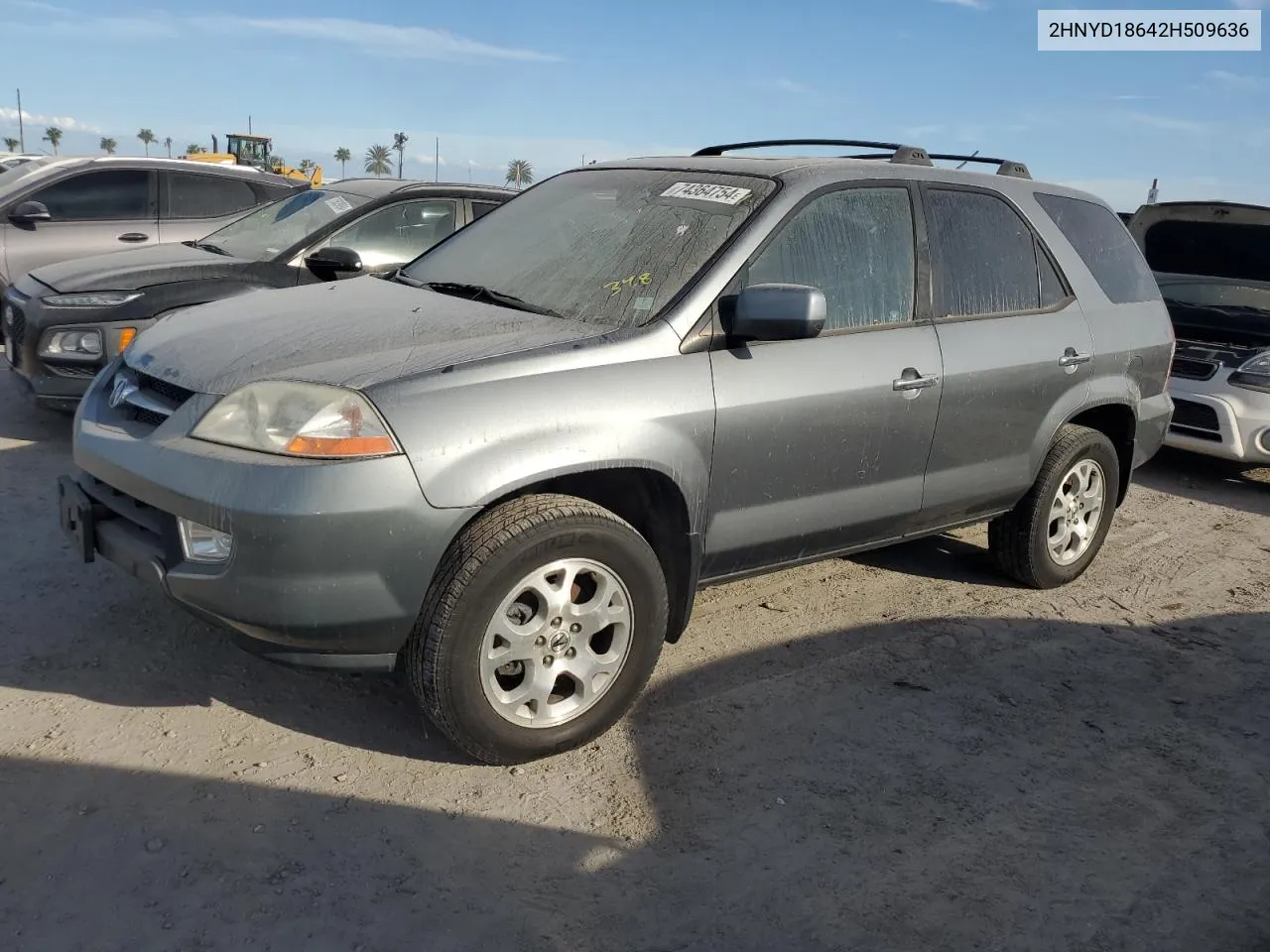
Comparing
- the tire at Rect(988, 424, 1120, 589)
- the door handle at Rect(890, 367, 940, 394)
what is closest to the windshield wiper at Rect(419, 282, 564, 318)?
the door handle at Rect(890, 367, 940, 394)

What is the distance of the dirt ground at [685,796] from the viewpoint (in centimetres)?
254

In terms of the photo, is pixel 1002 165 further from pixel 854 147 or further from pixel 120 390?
pixel 120 390

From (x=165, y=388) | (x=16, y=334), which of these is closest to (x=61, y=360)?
(x=16, y=334)

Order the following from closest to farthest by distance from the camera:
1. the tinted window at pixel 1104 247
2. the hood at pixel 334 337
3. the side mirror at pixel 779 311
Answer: the hood at pixel 334 337 < the side mirror at pixel 779 311 < the tinted window at pixel 1104 247

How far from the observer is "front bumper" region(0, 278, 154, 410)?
5.72 metres

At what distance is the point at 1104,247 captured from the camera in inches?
194

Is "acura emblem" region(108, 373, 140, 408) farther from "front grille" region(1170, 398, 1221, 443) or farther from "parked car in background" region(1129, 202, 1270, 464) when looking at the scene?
"parked car in background" region(1129, 202, 1270, 464)

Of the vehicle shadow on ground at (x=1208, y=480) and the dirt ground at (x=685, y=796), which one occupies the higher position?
the vehicle shadow on ground at (x=1208, y=480)

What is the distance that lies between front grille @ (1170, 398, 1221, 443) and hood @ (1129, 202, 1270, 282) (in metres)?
1.28

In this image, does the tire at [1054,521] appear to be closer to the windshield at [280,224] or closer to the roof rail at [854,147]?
the roof rail at [854,147]

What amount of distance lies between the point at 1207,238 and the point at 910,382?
18.3ft

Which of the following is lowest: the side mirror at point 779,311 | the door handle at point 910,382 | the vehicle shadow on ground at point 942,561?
the vehicle shadow on ground at point 942,561

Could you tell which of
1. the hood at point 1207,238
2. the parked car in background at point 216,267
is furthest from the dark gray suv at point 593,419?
the hood at point 1207,238

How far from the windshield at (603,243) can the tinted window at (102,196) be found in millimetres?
5159
